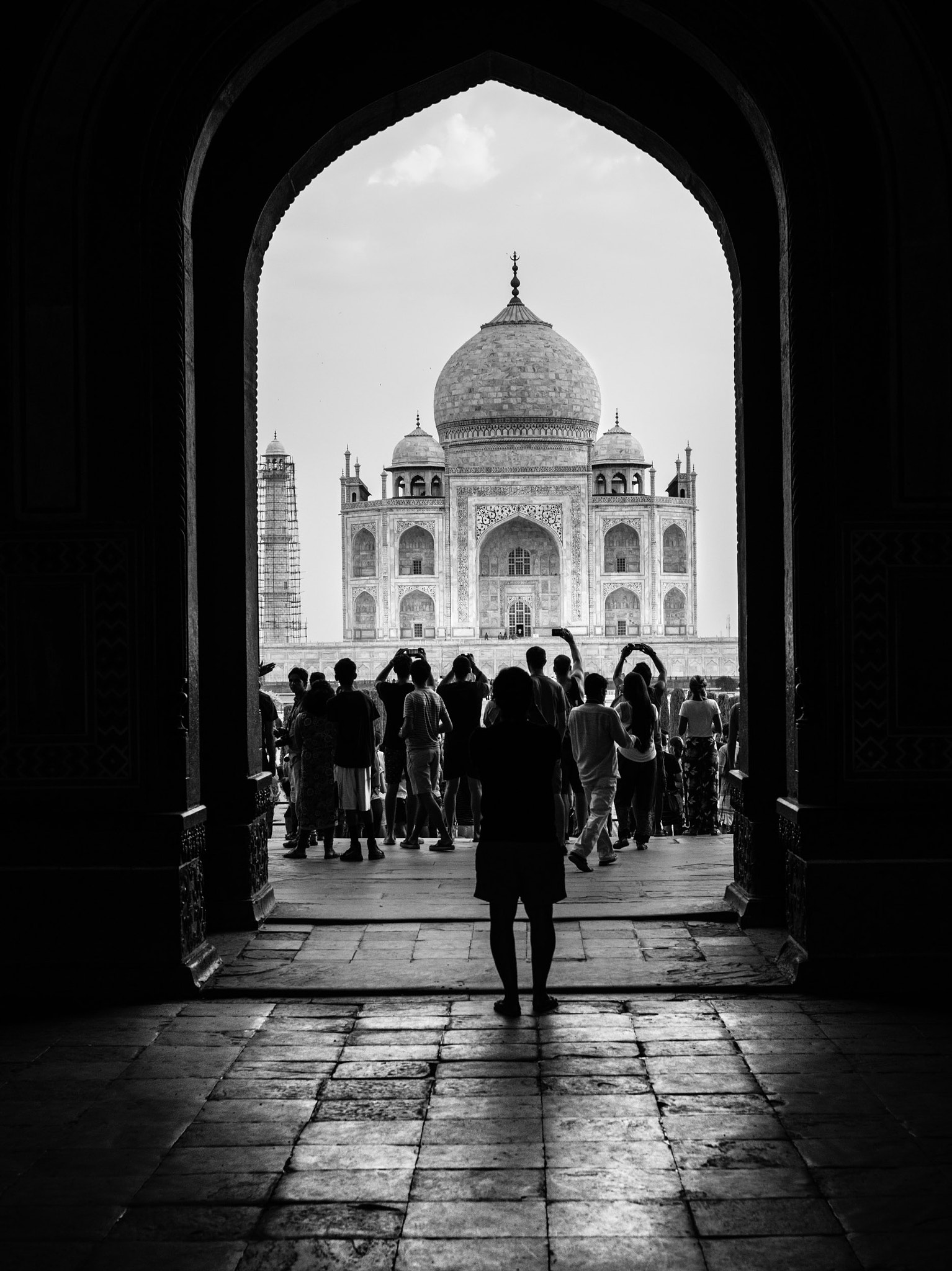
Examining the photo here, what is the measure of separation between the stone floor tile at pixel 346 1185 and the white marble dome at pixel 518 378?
39.5 meters

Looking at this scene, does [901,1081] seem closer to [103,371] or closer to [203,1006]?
[203,1006]

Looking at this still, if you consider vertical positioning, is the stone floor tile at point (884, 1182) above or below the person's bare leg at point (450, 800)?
below

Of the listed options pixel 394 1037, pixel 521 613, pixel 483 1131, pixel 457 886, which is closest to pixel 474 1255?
pixel 483 1131

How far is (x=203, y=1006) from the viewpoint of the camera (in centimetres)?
455

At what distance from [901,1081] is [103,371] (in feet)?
10.4

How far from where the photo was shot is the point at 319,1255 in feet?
8.57

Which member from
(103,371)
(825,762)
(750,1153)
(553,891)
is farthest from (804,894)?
(103,371)

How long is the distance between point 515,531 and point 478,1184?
40680 millimetres

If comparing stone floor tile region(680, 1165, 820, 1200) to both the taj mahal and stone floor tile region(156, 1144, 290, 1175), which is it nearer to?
stone floor tile region(156, 1144, 290, 1175)

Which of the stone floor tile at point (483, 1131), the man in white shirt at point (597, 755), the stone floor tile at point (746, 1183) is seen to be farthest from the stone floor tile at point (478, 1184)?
the man in white shirt at point (597, 755)

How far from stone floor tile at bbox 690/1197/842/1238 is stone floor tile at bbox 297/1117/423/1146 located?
0.72 meters

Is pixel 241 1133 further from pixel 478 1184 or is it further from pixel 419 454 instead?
pixel 419 454

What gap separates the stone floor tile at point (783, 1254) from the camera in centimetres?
253

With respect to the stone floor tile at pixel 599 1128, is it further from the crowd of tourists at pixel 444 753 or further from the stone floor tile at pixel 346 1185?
the crowd of tourists at pixel 444 753
